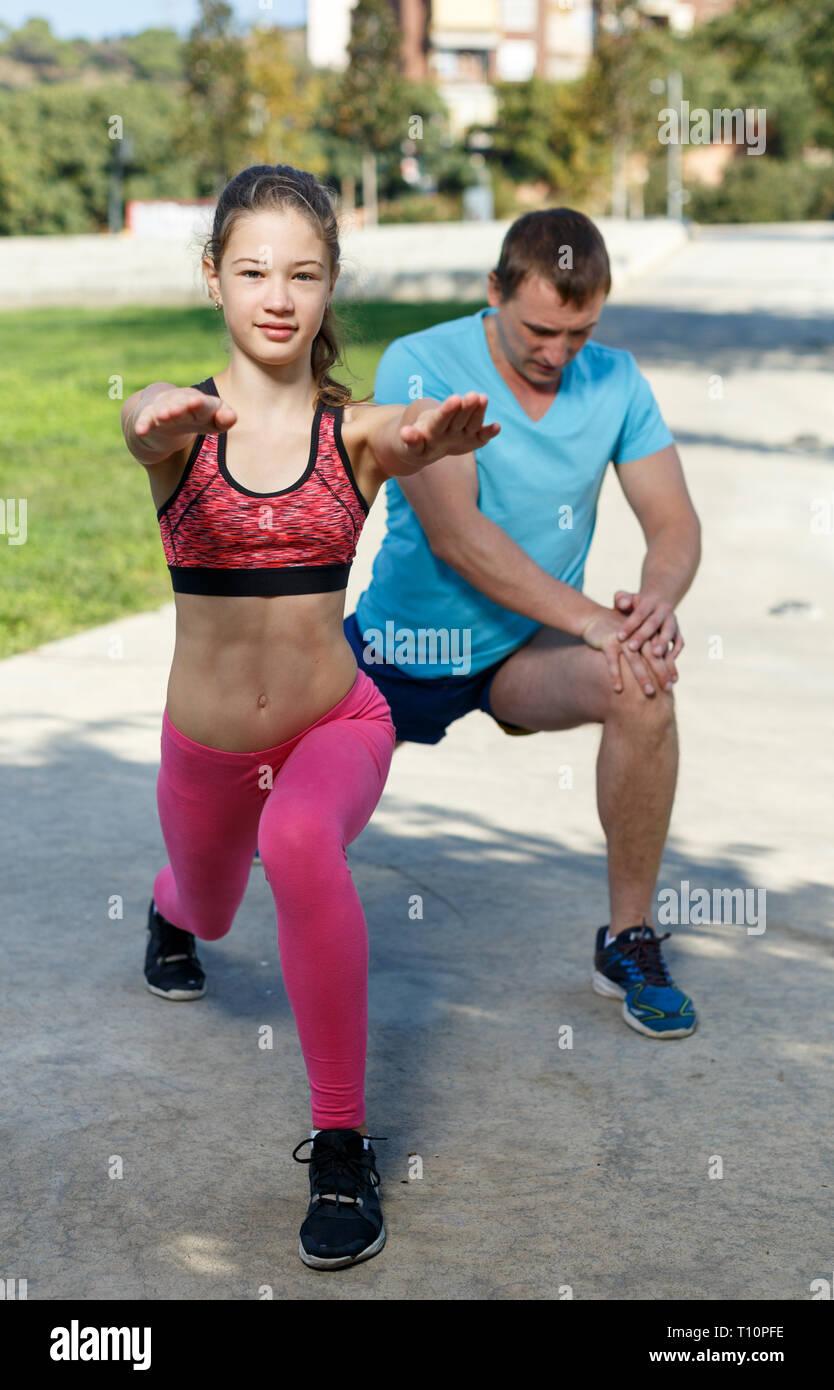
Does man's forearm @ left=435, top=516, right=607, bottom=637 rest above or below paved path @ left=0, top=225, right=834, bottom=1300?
above

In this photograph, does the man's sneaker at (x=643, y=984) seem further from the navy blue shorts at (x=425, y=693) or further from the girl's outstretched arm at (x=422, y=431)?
the girl's outstretched arm at (x=422, y=431)

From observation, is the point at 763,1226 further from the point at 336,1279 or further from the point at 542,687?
the point at 542,687

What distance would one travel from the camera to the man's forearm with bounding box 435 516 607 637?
3641 millimetres

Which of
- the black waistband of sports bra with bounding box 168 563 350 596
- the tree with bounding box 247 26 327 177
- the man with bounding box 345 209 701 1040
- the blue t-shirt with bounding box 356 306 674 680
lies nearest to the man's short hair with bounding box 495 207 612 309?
the man with bounding box 345 209 701 1040

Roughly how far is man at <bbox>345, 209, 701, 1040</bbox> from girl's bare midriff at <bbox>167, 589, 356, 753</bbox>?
→ 0.91 metres

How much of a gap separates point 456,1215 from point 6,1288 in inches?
29.9

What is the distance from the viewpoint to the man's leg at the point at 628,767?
3498mm

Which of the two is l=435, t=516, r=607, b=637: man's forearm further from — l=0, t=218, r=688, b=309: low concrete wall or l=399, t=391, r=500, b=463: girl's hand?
l=0, t=218, r=688, b=309: low concrete wall

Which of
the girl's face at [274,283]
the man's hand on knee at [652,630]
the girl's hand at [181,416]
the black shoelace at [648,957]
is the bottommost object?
the black shoelace at [648,957]

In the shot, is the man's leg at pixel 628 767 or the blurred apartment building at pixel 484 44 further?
the blurred apartment building at pixel 484 44

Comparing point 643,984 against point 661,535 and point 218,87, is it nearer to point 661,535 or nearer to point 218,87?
point 661,535

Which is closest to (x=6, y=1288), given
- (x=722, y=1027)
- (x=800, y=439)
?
(x=722, y=1027)

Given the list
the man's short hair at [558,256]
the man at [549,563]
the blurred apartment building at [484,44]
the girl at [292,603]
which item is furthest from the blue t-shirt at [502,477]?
the blurred apartment building at [484,44]

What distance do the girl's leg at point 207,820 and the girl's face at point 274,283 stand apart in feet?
2.41
